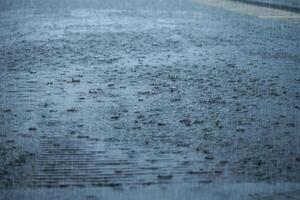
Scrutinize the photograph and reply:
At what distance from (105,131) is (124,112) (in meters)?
0.69

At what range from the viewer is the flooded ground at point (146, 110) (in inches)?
167

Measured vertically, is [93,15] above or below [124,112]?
above

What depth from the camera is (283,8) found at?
18.5 meters

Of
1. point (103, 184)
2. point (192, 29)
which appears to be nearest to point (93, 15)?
point (192, 29)

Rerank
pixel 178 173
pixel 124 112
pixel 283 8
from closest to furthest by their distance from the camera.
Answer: pixel 178 173 → pixel 124 112 → pixel 283 8

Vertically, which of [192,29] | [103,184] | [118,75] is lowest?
[103,184]

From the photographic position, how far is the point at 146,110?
19.6 feet

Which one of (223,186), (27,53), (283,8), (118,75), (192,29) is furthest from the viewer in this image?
(283,8)

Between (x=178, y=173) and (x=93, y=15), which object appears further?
→ (x=93, y=15)

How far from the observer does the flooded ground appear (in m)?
4.25

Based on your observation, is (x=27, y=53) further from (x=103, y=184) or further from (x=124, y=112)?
(x=103, y=184)

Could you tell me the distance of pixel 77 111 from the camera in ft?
19.4

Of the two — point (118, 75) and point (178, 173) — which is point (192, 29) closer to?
point (118, 75)

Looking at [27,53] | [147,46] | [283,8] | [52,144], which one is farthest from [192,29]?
[52,144]
